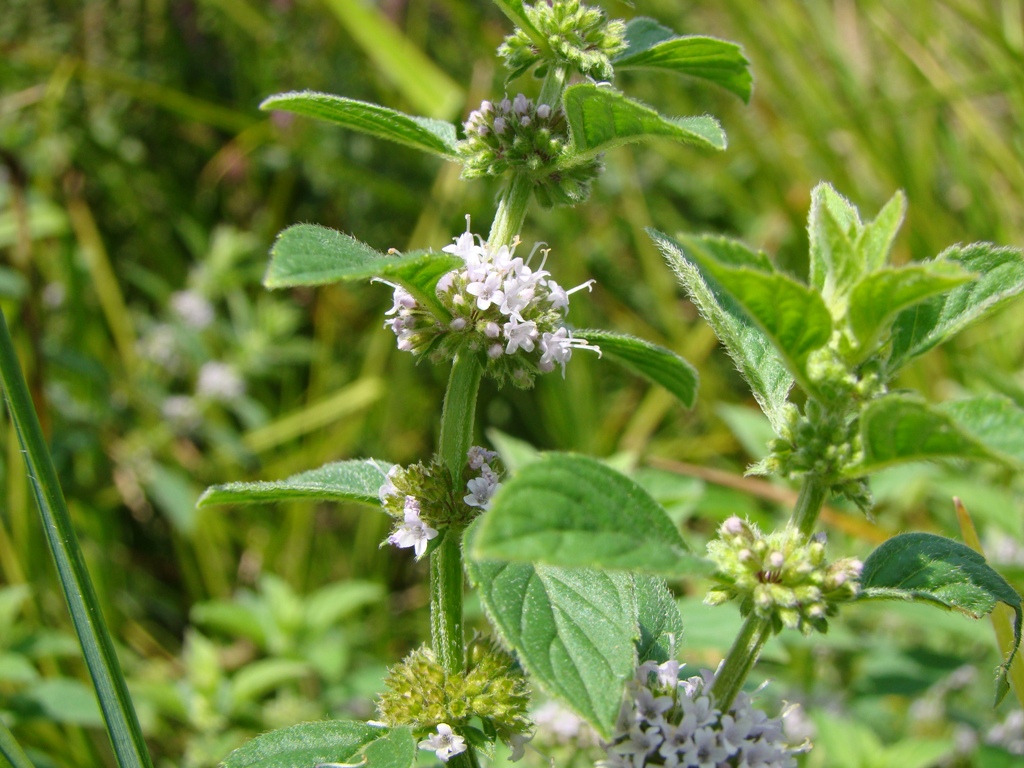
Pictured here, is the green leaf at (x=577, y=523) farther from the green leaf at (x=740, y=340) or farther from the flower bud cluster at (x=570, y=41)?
the flower bud cluster at (x=570, y=41)

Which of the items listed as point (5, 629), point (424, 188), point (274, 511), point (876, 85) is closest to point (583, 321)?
point (424, 188)

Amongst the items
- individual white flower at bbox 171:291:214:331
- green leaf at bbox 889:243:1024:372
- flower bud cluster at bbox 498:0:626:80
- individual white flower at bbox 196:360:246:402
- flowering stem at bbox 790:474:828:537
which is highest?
flower bud cluster at bbox 498:0:626:80

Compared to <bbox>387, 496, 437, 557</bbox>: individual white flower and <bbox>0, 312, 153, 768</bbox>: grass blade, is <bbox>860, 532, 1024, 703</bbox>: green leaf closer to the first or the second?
<bbox>387, 496, 437, 557</bbox>: individual white flower

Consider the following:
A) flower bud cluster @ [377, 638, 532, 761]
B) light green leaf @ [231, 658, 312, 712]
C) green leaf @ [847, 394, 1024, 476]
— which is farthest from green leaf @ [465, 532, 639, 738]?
light green leaf @ [231, 658, 312, 712]

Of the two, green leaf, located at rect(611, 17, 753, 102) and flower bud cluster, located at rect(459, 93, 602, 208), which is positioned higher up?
green leaf, located at rect(611, 17, 753, 102)

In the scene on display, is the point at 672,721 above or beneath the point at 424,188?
beneath

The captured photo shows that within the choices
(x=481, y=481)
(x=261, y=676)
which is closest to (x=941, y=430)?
(x=481, y=481)

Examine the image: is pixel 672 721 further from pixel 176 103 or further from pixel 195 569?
pixel 176 103
